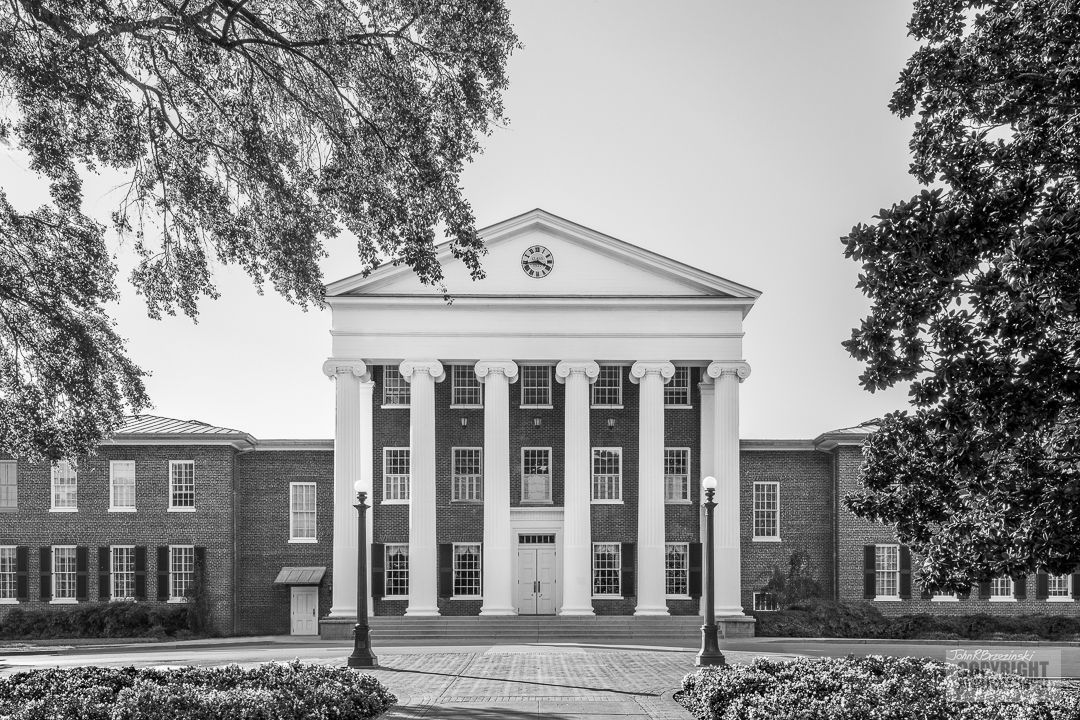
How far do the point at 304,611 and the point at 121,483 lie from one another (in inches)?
339

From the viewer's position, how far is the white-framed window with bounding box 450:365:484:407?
41.6 metres

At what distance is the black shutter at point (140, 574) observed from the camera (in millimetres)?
40688

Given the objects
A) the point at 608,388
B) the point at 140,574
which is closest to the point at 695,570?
the point at 608,388

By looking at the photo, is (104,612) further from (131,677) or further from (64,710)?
(64,710)

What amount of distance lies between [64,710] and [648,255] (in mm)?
29532

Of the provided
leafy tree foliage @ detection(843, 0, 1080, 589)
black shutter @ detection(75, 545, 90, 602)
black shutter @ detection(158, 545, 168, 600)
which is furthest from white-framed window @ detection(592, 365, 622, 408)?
leafy tree foliage @ detection(843, 0, 1080, 589)

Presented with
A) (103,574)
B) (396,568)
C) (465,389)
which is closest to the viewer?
(103,574)

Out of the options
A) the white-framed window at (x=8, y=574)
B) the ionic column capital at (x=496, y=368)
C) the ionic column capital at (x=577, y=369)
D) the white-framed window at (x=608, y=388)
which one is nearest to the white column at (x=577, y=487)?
the ionic column capital at (x=577, y=369)

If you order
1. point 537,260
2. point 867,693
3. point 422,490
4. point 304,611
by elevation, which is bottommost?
point 304,611

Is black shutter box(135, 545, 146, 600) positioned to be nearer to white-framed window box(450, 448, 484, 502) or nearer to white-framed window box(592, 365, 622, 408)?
white-framed window box(450, 448, 484, 502)

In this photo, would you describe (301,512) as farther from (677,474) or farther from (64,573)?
(677,474)

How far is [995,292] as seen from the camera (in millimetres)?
11109

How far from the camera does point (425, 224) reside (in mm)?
15727

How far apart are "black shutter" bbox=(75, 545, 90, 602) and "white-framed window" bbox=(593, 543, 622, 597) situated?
19.3 meters
